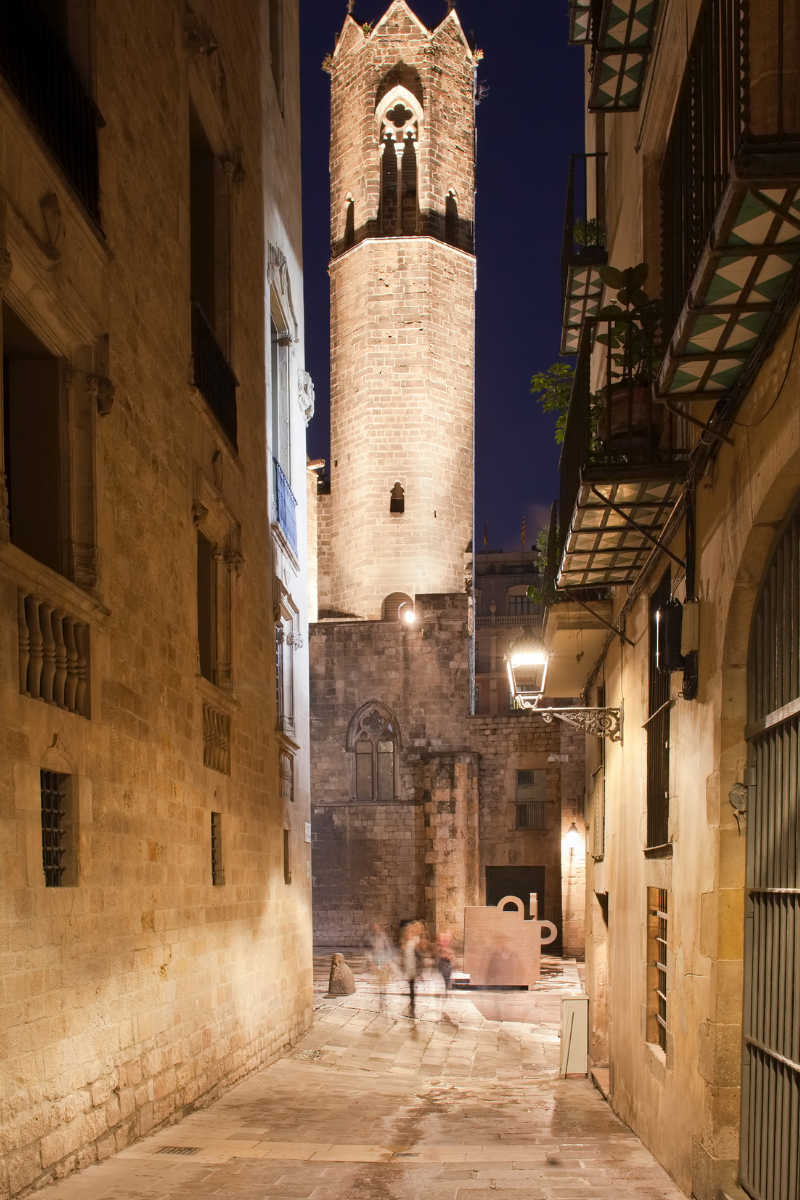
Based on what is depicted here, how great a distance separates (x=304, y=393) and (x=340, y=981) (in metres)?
9.17

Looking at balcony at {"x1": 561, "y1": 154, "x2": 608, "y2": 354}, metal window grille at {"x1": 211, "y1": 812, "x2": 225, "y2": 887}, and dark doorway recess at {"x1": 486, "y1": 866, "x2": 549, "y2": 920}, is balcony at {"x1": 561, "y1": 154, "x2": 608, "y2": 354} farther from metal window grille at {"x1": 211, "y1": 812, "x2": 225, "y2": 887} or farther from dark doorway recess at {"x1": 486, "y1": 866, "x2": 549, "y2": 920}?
dark doorway recess at {"x1": 486, "y1": 866, "x2": 549, "y2": 920}

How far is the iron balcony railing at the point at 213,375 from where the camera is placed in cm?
994

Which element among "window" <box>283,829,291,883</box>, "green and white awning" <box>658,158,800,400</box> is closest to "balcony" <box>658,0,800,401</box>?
"green and white awning" <box>658,158,800,400</box>

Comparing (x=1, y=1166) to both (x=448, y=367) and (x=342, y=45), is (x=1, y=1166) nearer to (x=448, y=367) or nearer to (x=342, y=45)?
(x=448, y=367)

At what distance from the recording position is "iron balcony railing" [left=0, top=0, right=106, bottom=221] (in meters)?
6.01

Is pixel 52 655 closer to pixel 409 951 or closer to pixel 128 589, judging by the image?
pixel 128 589

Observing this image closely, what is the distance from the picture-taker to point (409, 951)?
25.8 m

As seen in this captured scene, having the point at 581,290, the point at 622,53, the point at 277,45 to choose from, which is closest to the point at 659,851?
the point at 622,53

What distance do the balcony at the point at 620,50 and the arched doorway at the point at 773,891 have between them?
4.64 m

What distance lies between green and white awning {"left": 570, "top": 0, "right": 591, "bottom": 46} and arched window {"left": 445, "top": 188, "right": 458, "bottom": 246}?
2098cm

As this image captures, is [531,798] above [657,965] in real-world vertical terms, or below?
below

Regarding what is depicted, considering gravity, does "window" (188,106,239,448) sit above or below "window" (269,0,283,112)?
below

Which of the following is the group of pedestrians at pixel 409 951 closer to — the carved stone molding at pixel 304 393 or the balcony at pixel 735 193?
the carved stone molding at pixel 304 393

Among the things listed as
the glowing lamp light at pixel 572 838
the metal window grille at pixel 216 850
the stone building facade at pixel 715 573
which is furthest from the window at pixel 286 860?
the glowing lamp light at pixel 572 838
